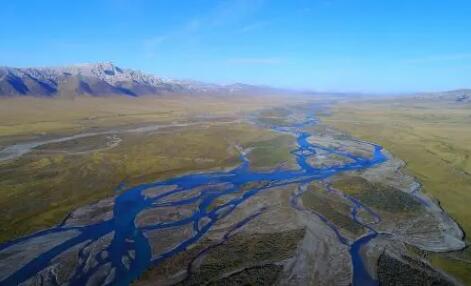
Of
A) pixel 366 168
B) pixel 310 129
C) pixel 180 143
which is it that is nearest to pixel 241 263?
pixel 366 168

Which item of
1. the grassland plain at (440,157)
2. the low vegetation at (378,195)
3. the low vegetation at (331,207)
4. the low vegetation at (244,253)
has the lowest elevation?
the grassland plain at (440,157)

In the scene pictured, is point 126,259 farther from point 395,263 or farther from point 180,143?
point 180,143

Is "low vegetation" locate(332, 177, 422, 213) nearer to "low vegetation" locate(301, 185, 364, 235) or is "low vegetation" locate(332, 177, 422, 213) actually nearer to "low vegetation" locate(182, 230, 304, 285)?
"low vegetation" locate(301, 185, 364, 235)

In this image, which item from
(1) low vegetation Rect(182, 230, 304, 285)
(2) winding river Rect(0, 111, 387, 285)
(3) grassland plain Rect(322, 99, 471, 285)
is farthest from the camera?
(3) grassland plain Rect(322, 99, 471, 285)

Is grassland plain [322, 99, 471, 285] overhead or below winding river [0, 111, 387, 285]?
below

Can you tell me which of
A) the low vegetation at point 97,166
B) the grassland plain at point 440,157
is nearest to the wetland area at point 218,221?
the low vegetation at point 97,166

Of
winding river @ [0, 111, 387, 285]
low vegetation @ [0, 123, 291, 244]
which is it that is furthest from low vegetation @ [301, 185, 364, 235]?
low vegetation @ [0, 123, 291, 244]

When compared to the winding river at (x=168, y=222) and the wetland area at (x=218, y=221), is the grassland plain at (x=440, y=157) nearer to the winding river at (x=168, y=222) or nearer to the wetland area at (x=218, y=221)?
the wetland area at (x=218, y=221)
